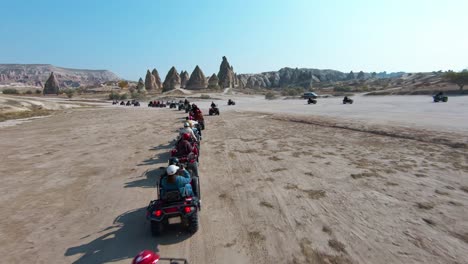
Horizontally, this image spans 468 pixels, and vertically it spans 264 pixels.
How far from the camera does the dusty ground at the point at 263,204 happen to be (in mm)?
5777

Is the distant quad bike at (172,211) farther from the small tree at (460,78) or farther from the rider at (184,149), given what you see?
the small tree at (460,78)

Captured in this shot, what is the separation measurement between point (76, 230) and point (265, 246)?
15.0ft

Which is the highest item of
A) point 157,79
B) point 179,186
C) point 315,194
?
point 157,79

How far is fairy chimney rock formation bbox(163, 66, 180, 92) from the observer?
124 metres

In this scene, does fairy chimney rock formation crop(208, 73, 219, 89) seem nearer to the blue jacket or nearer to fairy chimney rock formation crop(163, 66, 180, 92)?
fairy chimney rock formation crop(163, 66, 180, 92)

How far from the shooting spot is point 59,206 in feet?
27.6

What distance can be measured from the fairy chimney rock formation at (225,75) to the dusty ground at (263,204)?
12744cm

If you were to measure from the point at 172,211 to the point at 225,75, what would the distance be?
5496 inches

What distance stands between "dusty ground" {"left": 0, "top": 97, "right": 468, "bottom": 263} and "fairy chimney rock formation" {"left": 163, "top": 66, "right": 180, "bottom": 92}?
→ 11104 centimetres

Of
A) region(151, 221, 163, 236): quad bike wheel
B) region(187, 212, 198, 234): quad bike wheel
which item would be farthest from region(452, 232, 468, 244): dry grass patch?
region(151, 221, 163, 236): quad bike wheel

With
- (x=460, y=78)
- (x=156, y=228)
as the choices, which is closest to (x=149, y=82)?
(x=460, y=78)

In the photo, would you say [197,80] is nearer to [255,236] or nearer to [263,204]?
[263,204]

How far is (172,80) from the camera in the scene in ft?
410

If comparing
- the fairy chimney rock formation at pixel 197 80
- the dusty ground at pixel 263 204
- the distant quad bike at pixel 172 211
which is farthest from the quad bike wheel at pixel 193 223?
the fairy chimney rock formation at pixel 197 80
